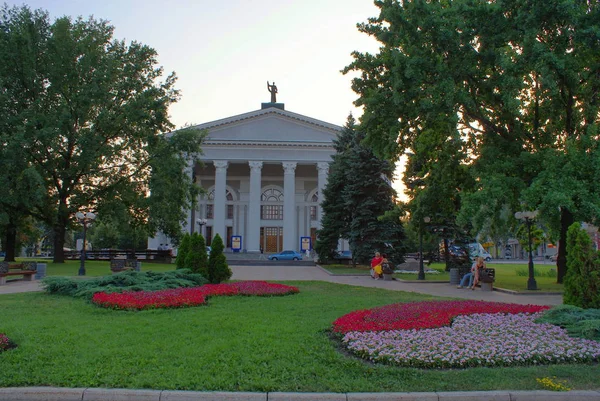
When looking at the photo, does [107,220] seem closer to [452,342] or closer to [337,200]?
[337,200]

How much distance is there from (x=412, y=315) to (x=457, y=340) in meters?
2.09

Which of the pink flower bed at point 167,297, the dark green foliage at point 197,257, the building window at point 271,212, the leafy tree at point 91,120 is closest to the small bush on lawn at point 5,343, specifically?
the pink flower bed at point 167,297

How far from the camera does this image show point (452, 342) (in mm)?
6742

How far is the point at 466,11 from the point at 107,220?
2573 centimetres

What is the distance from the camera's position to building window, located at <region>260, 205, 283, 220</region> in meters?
54.6

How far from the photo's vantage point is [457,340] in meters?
6.85

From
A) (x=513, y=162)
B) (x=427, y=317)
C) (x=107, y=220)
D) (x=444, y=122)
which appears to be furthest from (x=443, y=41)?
(x=107, y=220)

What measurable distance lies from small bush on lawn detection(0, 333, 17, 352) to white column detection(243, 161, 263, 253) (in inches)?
1526

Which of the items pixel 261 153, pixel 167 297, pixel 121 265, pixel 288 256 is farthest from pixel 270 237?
pixel 167 297

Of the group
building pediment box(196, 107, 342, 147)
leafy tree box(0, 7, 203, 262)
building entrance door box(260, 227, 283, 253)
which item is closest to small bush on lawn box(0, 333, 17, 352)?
leafy tree box(0, 7, 203, 262)

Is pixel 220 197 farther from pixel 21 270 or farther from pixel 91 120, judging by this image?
pixel 21 270

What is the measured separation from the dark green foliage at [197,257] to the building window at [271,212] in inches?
1469

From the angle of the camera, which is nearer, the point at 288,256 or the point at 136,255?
the point at 288,256

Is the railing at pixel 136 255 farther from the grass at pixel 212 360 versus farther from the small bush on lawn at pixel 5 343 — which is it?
the small bush on lawn at pixel 5 343
